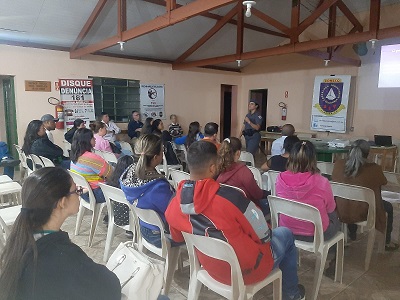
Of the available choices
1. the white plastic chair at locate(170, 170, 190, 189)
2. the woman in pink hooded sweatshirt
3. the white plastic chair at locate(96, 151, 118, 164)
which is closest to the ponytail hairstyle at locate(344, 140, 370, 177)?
the woman in pink hooded sweatshirt

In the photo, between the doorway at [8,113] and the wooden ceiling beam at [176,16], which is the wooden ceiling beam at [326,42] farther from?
the doorway at [8,113]

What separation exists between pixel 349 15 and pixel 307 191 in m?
5.86

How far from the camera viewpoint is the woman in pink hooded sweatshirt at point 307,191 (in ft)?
6.48

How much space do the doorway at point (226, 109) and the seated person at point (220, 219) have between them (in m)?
7.86

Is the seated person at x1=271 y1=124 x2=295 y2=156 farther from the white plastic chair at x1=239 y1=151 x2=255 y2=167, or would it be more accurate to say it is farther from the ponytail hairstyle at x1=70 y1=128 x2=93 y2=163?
the ponytail hairstyle at x1=70 y1=128 x2=93 y2=163

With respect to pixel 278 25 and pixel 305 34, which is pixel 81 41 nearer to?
pixel 278 25

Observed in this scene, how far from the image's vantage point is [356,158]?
2416 mm

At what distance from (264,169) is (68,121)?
4709 millimetres

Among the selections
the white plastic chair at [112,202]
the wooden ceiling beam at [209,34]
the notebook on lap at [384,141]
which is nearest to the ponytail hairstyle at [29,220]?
the white plastic chair at [112,202]

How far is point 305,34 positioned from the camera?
799cm

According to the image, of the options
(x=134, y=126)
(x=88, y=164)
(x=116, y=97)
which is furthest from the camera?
(x=116, y=97)

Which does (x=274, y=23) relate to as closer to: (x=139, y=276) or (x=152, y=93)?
(x=152, y=93)

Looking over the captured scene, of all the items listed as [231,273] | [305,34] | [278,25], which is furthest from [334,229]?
[305,34]

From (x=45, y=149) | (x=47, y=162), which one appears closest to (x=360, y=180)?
(x=47, y=162)
